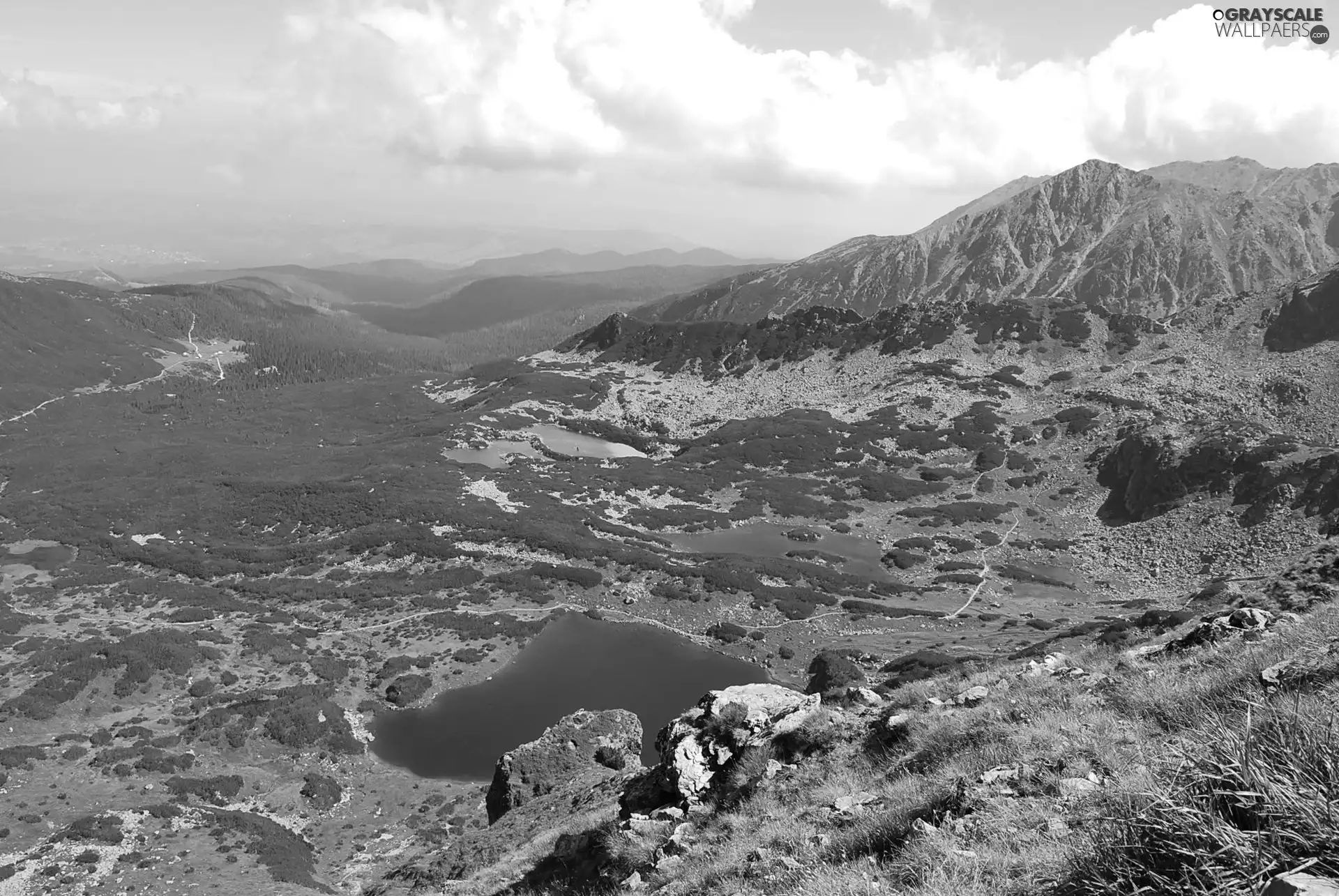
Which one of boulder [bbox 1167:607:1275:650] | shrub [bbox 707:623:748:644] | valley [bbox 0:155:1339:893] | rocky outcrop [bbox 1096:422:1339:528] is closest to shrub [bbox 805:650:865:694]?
valley [bbox 0:155:1339:893]

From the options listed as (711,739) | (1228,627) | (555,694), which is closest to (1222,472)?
(555,694)

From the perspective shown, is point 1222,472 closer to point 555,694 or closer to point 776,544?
point 776,544

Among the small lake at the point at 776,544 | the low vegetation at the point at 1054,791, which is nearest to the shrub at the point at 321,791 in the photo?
the low vegetation at the point at 1054,791

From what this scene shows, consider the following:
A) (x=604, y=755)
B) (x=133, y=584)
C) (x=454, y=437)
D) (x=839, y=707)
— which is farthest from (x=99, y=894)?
(x=454, y=437)

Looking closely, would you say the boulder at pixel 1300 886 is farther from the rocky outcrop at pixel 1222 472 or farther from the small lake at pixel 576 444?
the small lake at pixel 576 444

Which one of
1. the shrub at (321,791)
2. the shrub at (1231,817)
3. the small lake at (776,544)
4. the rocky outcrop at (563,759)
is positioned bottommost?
the shrub at (321,791)

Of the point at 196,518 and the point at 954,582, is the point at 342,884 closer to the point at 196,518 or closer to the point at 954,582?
the point at 954,582

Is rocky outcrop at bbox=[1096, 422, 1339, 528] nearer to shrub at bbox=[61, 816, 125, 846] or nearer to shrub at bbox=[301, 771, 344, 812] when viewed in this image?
shrub at bbox=[301, 771, 344, 812]
